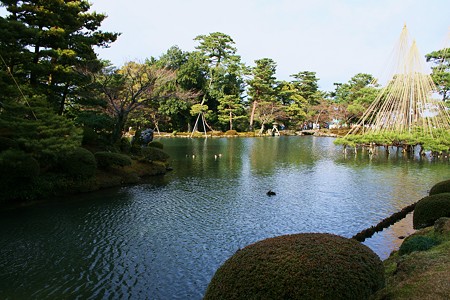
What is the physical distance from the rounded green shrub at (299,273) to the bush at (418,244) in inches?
123

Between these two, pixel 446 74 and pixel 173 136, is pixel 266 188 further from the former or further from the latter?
pixel 173 136

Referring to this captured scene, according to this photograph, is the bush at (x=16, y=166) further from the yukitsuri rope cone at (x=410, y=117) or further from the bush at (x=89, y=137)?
the yukitsuri rope cone at (x=410, y=117)

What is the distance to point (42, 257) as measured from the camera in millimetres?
8398

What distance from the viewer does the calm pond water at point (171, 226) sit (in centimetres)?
726

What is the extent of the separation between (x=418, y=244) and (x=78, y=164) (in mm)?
14204

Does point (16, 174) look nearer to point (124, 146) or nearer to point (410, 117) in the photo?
point (124, 146)

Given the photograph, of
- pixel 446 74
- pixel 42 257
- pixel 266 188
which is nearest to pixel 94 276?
pixel 42 257

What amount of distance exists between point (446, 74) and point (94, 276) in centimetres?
4842

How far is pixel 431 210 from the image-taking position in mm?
9000

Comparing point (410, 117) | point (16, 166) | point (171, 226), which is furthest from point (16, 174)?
point (410, 117)

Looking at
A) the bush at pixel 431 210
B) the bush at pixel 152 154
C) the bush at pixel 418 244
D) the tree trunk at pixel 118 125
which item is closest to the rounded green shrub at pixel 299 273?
the bush at pixel 418 244

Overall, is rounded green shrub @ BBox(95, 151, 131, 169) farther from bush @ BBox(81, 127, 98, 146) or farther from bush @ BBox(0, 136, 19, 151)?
bush @ BBox(0, 136, 19, 151)

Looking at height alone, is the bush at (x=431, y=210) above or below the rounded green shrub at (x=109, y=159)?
below

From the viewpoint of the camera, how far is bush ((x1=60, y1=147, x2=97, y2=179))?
15.5m
